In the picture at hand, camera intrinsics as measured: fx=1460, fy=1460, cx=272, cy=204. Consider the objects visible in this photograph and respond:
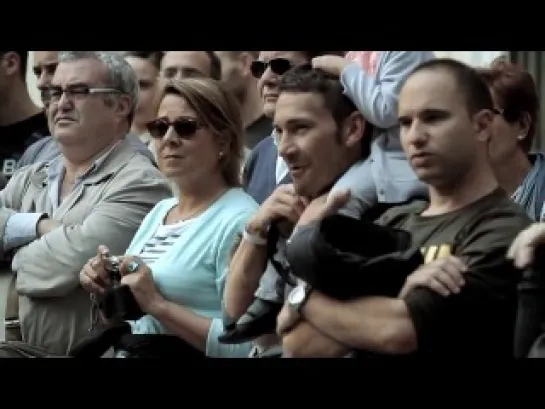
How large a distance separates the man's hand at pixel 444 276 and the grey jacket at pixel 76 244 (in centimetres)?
161

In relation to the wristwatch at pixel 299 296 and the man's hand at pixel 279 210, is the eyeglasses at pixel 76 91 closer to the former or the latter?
the man's hand at pixel 279 210

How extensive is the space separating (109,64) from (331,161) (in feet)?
4.22

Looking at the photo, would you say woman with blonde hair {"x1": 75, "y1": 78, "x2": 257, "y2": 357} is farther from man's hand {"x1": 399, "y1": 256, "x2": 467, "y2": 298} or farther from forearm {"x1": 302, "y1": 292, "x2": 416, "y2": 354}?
man's hand {"x1": 399, "y1": 256, "x2": 467, "y2": 298}

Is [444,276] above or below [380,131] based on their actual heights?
below

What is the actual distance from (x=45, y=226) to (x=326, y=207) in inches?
57.0

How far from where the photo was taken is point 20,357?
4906 millimetres

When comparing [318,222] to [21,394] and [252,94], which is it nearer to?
[21,394]

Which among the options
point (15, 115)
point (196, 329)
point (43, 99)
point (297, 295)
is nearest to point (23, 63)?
point (15, 115)

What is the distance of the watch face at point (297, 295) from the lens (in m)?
4.19

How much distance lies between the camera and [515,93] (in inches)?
185

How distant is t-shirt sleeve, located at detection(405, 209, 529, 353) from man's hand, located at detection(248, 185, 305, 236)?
26.8 inches

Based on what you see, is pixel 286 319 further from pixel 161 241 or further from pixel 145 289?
pixel 161 241

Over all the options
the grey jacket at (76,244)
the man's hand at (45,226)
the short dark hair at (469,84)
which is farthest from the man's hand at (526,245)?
the man's hand at (45,226)
